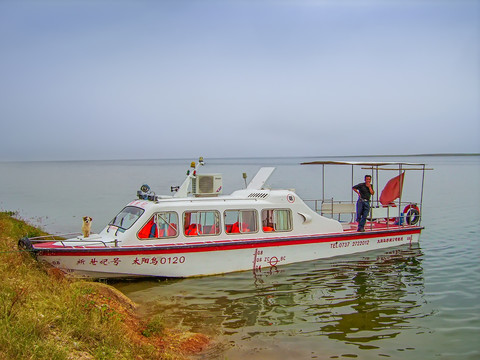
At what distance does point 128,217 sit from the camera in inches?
481

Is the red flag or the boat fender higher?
the red flag

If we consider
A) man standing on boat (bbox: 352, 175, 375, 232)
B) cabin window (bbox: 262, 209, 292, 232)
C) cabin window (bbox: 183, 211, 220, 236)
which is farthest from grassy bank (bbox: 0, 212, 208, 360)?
man standing on boat (bbox: 352, 175, 375, 232)

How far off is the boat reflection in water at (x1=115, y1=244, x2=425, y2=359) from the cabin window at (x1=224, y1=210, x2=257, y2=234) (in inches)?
52.4

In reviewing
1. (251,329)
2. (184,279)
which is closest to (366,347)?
(251,329)

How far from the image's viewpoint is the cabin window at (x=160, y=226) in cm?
1149

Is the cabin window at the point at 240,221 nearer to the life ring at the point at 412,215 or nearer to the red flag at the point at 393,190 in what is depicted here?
the red flag at the point at 393,190

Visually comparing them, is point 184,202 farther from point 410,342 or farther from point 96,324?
point 410,342

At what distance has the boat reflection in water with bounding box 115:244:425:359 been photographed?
827cm

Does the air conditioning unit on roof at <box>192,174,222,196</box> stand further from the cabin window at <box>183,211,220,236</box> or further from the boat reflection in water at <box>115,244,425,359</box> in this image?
the boat reflection in water at <box>115,244,425,359</box>

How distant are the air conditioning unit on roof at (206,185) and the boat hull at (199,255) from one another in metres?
1.99

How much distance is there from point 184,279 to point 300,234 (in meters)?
4.00

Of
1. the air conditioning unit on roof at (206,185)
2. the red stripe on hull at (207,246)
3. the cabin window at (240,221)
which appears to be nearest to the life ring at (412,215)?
the red stripe on hull at (207,246)

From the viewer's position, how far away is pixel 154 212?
38.1 feet

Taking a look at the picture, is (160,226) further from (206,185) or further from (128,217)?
(206,185)
